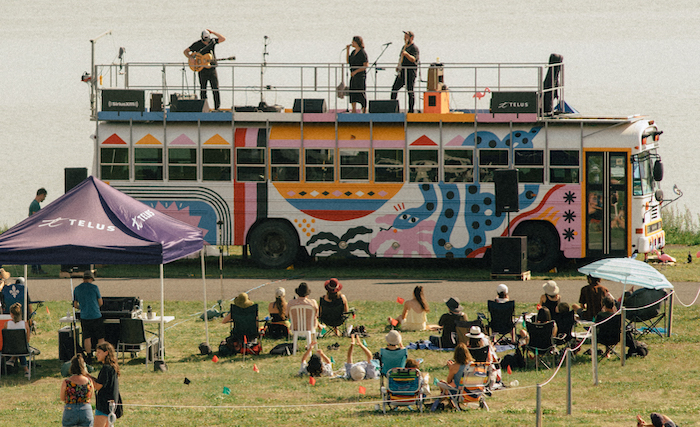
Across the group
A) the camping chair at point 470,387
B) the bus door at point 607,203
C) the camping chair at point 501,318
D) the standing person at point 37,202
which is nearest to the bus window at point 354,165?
the bus door at point 607,203

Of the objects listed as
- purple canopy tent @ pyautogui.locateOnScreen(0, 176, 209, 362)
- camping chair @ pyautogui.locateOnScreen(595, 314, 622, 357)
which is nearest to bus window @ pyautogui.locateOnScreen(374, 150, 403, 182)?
purple canopy tent @ pyautogui.locateOnScreen(0, 176, 209, 362)

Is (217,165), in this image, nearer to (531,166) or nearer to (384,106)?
(384,106)

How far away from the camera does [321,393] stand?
1117 cm

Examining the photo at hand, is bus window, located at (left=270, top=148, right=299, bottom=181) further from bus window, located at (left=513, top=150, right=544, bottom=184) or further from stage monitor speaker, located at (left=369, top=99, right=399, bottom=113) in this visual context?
bus window, located at (left=513, top=150, right=544, bottom=184)

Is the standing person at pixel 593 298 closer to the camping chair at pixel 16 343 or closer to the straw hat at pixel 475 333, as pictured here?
the straw hat at pixel 475 333

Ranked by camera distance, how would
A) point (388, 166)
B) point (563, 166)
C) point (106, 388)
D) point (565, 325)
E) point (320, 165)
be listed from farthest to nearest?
point (320, 165)
point (388, 166)
point (563, 166)
point (565, 325)
point (106, 388)

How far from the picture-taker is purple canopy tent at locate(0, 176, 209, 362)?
12.0m

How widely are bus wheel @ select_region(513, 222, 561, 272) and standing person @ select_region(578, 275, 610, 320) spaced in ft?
21.5

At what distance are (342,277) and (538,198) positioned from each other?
15.8 feet

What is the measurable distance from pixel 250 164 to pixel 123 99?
11.2 feet

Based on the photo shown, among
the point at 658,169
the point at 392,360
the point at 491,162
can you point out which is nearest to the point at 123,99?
A: the point at 491,162

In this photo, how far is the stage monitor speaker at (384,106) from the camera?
69.3ft

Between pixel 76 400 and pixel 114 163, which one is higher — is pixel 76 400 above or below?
below

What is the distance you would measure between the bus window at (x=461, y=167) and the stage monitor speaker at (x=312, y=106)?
126 inches
